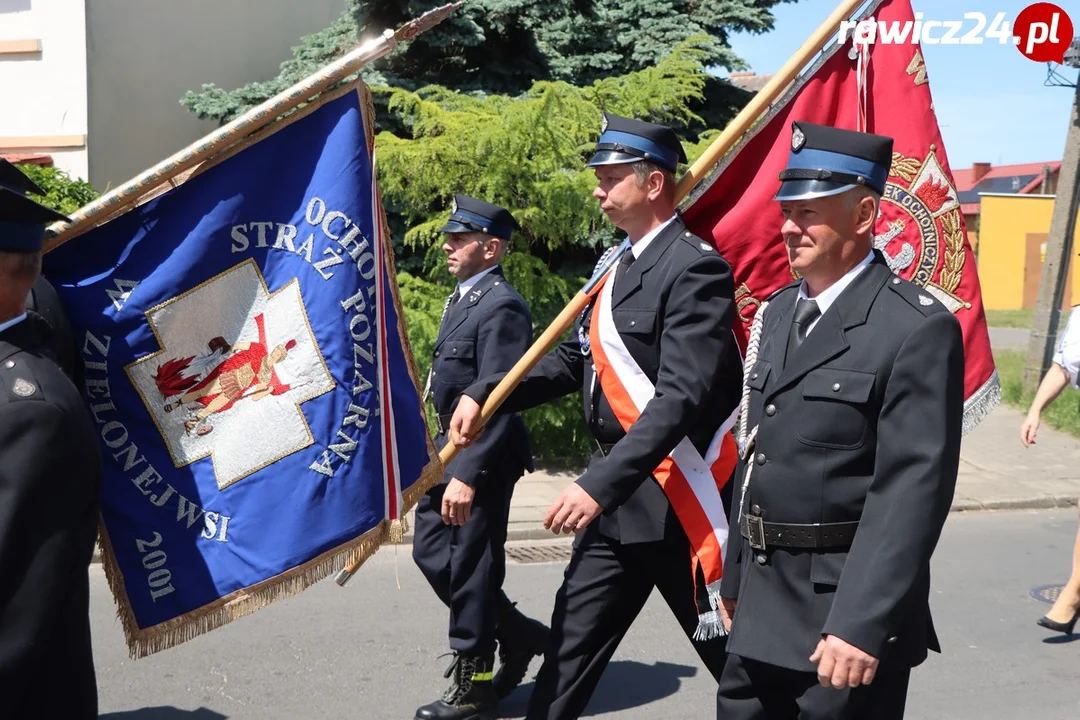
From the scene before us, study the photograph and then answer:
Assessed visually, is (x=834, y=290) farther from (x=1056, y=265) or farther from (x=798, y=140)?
(x=1056, y=265)

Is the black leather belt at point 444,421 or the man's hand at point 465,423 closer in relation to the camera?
the man's hand at point 465,423

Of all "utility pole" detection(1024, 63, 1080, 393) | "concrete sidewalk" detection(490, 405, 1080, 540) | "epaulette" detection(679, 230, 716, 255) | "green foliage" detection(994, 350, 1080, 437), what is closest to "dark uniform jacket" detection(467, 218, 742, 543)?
"epaulette" detection(679, 230, 716, 255)

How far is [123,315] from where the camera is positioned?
3305mm

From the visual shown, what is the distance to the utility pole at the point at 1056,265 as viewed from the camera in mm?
13328

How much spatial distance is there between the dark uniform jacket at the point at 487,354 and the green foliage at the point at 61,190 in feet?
17.0

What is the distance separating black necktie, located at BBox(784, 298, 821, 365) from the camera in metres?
2.91

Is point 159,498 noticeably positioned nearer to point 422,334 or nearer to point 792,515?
point 792,515

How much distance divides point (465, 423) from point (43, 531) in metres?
1.73

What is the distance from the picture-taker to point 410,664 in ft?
17.7

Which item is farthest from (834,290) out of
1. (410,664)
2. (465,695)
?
(410,664)

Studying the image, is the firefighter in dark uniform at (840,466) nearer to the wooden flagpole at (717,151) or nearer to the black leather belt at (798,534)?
the black leather belt at (798,534)

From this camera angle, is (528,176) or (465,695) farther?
(528,176)

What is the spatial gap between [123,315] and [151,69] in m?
10.4

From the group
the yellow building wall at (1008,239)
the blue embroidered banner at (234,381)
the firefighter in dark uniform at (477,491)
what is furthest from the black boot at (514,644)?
the yellow building wall at (1008,239)
